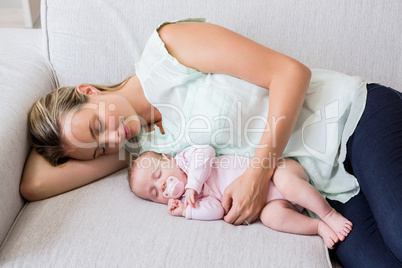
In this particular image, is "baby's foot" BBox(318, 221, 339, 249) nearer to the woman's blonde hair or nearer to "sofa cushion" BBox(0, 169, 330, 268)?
"sofa cushion" BBox(0, 169, 330, 268)

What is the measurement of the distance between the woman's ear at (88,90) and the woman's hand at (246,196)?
56 cm

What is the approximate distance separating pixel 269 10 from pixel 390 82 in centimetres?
53

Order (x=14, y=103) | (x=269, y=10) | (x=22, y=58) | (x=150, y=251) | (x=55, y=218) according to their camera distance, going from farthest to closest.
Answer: (x=22, y=58) < (x=269, y=10) < (x=14, y=103) < (x=55, y=218) < (x=150, y=251)

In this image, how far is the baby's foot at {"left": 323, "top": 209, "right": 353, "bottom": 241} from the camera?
4.12 feet

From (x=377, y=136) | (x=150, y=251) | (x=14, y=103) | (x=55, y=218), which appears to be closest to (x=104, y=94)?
(x=14, y=103)

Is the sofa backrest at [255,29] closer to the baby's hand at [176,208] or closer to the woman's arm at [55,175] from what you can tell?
the woman's arm at [55,175]

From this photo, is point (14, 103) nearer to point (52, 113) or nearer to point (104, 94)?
point (52, 113)

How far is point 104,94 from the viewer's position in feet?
5.01

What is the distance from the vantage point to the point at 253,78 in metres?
1.39

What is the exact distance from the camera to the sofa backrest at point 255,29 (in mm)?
1630

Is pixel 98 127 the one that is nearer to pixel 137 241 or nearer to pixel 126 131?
pixel 126 131

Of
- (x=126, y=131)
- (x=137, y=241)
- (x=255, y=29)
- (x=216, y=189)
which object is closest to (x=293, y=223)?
(x=216, y=189)

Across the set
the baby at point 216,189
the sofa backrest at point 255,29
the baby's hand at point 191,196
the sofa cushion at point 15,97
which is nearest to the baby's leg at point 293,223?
the baby at point 216,189

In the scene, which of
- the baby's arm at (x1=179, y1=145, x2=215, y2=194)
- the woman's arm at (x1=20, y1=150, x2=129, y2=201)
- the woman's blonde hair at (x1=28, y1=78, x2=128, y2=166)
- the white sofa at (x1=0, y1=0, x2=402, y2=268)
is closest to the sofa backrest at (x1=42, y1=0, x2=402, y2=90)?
the white sofa at (x1=0, y1=0, x2=402, y2=268)
